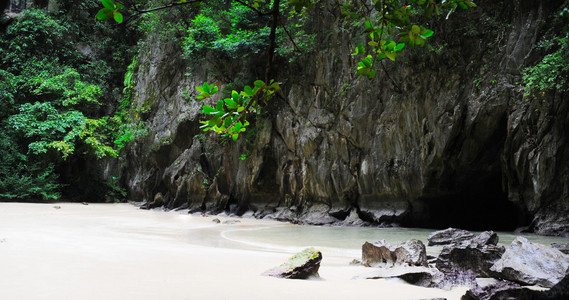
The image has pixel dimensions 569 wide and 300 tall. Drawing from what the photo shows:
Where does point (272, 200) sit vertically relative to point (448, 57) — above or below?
below

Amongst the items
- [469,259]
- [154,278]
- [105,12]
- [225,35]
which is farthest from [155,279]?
[225,35]

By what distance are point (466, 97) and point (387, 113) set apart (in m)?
2.01

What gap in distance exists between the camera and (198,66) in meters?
14.8

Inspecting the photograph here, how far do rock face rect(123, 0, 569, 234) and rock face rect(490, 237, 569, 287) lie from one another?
134 inches

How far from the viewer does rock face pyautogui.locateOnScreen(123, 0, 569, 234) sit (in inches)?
305

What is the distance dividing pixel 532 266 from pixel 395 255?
3.93 ft

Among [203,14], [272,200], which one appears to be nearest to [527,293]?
[272,200]

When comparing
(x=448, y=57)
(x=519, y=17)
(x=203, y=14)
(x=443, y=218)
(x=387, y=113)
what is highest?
(x=203, y=14)

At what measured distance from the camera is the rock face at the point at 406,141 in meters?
7.74

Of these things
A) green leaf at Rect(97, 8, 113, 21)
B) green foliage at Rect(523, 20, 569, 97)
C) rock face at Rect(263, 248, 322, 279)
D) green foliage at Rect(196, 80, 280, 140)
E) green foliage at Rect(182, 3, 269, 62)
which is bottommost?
rock face at Rect(263, 248, 322, 279)

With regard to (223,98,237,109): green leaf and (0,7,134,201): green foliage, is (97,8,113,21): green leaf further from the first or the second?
(0,7,134,201): green foliage

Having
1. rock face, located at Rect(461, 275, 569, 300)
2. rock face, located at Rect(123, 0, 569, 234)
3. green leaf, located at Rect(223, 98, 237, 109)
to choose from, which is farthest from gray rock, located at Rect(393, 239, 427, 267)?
green leaf, located at Rect(223, 98, 237, 109)

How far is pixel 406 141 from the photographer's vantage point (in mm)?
9602

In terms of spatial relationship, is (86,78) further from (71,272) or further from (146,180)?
(71,272)
